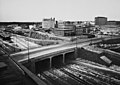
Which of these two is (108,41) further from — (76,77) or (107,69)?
(76,77)

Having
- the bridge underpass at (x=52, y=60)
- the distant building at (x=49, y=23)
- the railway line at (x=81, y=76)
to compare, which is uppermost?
the distant building at (x=49, y=23)

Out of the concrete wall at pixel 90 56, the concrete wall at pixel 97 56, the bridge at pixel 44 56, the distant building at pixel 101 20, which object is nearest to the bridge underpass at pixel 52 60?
the bridge at pixel 44 56

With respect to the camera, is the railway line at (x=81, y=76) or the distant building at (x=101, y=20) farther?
the distant building at (x=101, y=20)

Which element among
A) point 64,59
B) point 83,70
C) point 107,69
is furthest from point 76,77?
point 64,59

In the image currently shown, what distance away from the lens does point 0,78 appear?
14078 mm

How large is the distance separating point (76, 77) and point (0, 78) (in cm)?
1528

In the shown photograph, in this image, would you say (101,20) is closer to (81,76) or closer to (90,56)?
(90,56)

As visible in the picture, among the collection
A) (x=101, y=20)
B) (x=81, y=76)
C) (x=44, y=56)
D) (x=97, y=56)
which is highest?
(x=101, y=20)

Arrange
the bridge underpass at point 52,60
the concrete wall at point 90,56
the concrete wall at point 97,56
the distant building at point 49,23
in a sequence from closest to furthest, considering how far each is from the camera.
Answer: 1. the bridge underpass at point 52,60
2. the concrete wall at point 97,56
3. the concrete wall at point 90,56
4. the distant building at point 49,23

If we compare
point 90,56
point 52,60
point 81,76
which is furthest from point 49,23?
point 81,76

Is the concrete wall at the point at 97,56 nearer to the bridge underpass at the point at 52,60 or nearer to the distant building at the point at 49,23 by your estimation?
the bridge underpass at the point at 52,60

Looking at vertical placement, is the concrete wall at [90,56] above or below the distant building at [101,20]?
below

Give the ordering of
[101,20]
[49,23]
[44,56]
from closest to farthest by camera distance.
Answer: [44,56] < [49,23] < [101,20]

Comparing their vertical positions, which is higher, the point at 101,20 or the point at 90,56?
the point at 101,20
